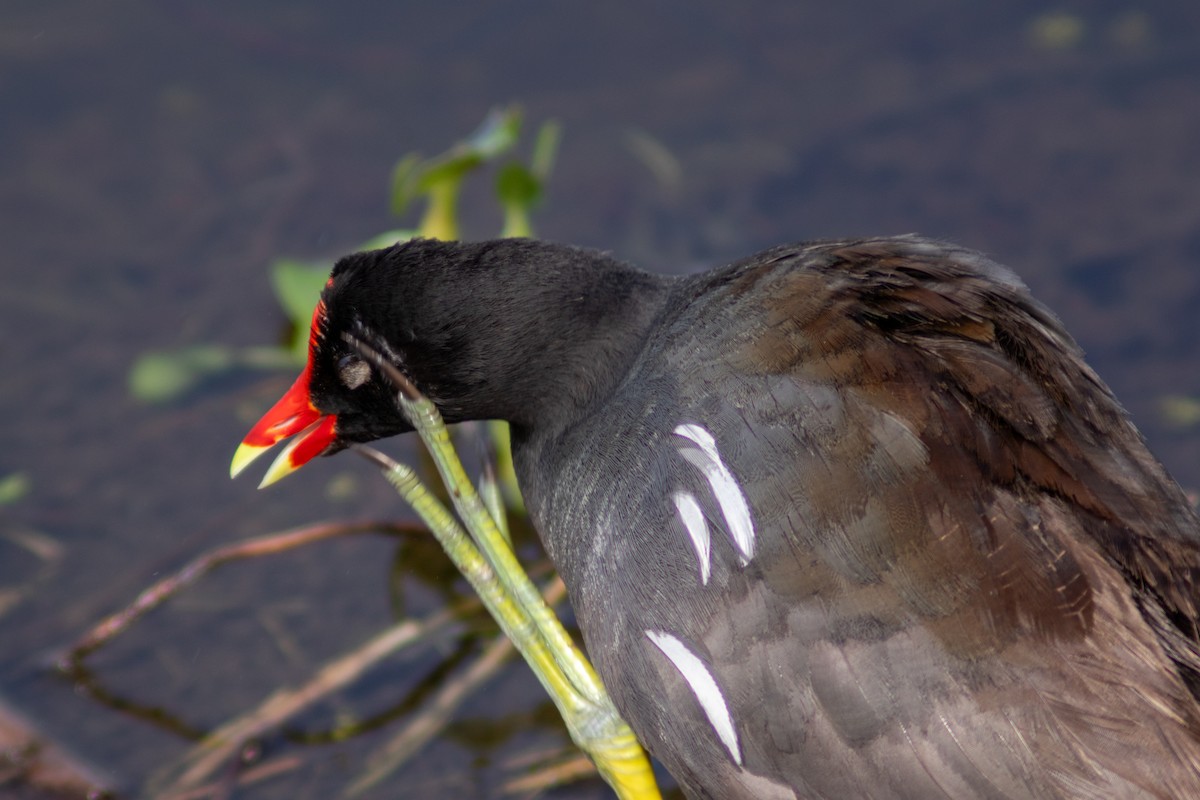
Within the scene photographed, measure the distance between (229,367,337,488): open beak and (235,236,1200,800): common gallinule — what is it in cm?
25

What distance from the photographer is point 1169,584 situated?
2055 millimetres

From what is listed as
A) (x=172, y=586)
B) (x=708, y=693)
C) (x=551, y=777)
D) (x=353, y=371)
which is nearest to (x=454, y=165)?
(x=353, y=371)

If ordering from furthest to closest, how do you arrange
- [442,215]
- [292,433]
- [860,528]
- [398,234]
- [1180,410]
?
[1180,410] → [442,215] → [398,234] → [292,433] → [860,528]

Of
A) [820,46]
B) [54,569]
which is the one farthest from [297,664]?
[820,46]

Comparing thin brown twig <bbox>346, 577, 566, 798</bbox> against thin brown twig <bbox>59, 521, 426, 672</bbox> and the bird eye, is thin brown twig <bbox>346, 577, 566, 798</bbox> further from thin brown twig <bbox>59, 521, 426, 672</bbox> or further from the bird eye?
the bird eye

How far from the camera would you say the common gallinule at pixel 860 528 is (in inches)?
75.7

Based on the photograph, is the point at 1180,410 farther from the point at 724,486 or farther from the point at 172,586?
the point at 172,586

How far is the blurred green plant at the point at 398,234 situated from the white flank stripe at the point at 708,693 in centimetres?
156

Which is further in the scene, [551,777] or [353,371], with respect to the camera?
[551,777]

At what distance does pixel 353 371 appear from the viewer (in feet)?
8.74

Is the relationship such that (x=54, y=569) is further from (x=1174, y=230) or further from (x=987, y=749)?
(x=1174, y=230)

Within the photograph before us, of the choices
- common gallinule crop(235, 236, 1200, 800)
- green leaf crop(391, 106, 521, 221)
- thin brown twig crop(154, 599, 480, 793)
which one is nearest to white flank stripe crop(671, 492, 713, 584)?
common gallinule crop(235, 236, 1200, 800)

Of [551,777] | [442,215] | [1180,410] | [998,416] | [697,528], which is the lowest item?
[551,777]

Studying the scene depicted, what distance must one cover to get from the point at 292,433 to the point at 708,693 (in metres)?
1.17
